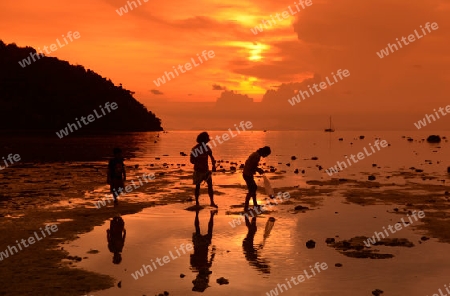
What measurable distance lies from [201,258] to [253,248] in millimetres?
1734

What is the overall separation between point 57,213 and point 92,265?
8025mm

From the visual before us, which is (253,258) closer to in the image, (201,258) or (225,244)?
(201,258)

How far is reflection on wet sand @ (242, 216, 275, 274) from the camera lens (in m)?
11.1

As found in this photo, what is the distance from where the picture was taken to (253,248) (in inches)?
502

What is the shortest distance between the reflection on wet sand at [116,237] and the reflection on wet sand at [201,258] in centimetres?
201

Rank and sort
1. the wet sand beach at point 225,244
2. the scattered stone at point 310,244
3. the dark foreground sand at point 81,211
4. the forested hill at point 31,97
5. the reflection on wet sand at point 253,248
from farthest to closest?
1. the forested hill at point 31,97
2. the scattered stone at point 310,244
3. the reflection on wet sand at point 253,248
4. the dark foreground sand at point 81,211
5. the wet sand beach at point 225,244

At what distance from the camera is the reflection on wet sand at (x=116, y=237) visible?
40.0 feet

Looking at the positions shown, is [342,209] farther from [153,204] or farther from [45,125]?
[45,125]

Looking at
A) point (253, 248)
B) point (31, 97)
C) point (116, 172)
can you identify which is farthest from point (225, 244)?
point (31, 97)

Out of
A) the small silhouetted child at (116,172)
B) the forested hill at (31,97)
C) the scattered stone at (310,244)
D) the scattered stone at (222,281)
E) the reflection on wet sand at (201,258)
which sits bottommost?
the scattered stone at (310,244)

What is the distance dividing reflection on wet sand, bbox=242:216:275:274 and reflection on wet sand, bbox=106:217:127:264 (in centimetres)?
339

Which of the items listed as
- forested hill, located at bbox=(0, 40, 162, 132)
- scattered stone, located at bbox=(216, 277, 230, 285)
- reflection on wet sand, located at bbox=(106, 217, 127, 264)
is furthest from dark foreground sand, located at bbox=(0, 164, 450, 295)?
forested hill, located at bbox=(0, 40, 162, 132)

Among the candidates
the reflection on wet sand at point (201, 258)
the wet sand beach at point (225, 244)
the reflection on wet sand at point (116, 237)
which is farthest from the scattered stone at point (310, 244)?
the reflection on wet sand at point (116, 237)

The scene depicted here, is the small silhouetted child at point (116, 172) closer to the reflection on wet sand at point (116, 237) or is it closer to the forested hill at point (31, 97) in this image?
the reflection on wet sand at point (116, 237)
